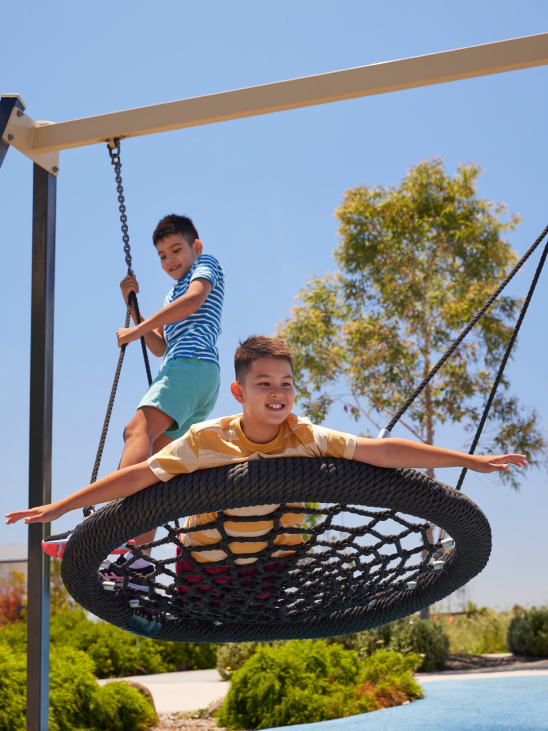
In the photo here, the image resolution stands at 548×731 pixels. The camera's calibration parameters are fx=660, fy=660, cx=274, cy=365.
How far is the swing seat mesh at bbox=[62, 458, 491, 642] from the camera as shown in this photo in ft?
4.42

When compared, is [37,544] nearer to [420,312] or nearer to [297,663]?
[297,663]

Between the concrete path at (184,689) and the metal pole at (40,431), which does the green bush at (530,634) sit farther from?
the metal pole at (40,431)

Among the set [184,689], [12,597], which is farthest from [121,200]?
[12,597]

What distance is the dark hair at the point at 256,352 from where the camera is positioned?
1.58 meters

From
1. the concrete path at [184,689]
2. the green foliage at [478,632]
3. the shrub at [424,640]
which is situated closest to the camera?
the concrete path at [184,689]

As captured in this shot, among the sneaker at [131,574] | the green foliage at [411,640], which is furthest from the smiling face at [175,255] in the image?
the green foliage at [411,640]

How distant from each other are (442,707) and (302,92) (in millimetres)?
3975

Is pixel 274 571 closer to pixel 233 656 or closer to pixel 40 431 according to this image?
pixel 40 431

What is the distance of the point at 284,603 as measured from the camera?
1.95 meters

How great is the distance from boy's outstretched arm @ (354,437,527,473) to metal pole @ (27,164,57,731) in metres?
1.49

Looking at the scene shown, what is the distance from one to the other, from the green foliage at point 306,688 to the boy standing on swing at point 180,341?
2.88 m

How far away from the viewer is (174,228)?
8.68ft

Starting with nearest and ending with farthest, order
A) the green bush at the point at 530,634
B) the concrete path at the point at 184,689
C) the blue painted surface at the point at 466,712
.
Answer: the blue painted surface at the point at 466,712 < the concrete path at the point at 184,689 < the green bush at the point at 530,634

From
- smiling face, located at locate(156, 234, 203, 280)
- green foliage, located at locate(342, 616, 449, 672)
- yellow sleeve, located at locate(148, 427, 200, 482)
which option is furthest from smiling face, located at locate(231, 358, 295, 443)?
green foliage, located at locate(342, 616, 449, 672)
